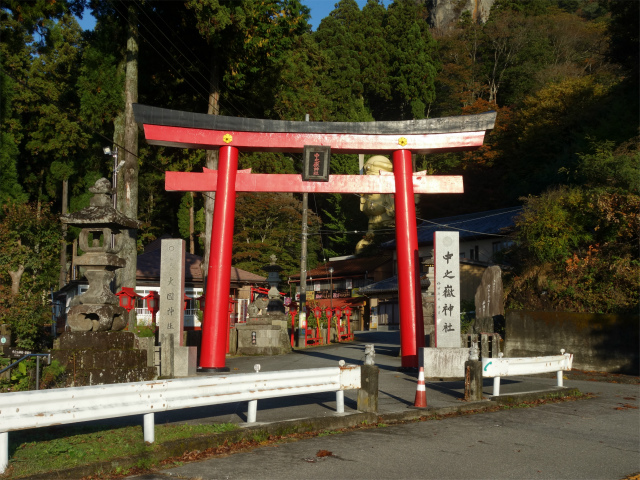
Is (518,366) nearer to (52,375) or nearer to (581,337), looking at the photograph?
(581,337)

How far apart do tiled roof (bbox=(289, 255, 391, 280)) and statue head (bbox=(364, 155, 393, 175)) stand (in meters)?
6.67

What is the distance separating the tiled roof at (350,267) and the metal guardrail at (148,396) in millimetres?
35612

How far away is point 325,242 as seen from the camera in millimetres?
55156

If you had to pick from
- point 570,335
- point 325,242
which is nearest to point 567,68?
point 325,242

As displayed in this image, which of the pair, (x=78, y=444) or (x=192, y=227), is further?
(x=192, y=227)

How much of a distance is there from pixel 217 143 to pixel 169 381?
9.68 m

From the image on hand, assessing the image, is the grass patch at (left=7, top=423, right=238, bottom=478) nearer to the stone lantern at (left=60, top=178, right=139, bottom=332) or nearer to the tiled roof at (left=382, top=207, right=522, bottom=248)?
the stone lantern at (left=60, top=178, right=139, bottom=332)

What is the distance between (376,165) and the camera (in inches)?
1900

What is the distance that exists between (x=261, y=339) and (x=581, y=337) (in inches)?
427

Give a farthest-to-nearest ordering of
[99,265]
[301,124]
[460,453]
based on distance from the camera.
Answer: [301,124] < [99,265] < [460,453]

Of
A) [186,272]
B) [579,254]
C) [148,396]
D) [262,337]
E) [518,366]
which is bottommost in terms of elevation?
[262,337]

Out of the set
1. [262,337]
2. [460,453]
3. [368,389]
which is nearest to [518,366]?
[368,389]

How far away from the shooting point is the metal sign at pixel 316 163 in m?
15.5

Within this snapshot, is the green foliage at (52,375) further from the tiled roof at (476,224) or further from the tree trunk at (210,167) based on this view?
the tiled roof at (476,224)
